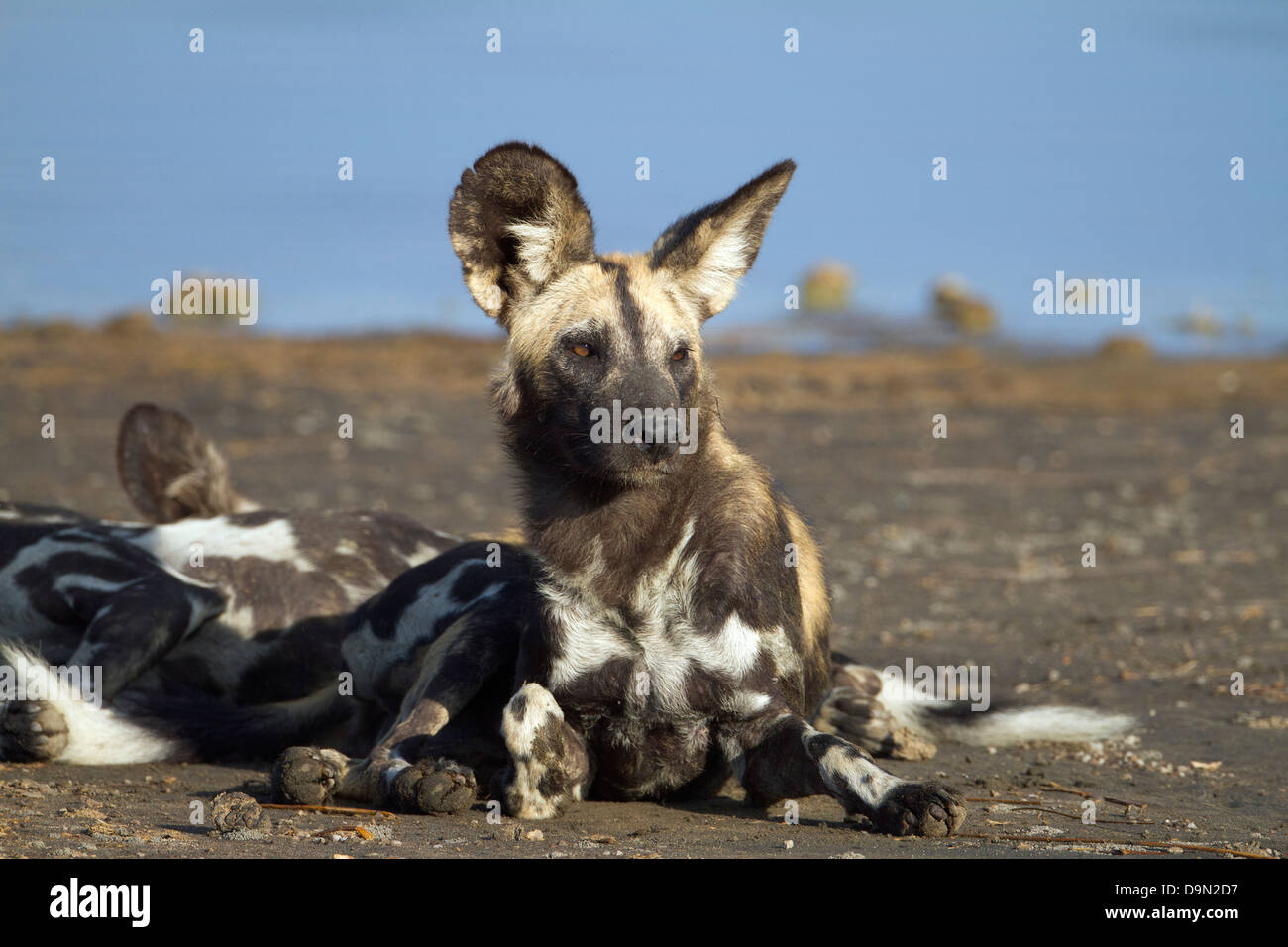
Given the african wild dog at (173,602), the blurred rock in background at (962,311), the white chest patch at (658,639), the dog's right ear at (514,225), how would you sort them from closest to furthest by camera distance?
the white chest patch at (658,639) → the dog's right ear at (514,225) → the african wild dog at (173,602) → the blurred rock in background at (962,311)

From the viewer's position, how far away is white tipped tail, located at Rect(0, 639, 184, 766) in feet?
17.6

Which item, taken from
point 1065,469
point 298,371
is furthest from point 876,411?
point 298,371

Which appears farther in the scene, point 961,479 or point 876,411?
point 876,411

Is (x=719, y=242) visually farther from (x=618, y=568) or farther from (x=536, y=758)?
(x=536, y=758)

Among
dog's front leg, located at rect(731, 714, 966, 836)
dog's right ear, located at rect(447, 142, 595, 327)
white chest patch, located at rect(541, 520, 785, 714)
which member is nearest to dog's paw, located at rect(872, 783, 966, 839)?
dog's front leg, located at rect(731, 714, 966, 836)

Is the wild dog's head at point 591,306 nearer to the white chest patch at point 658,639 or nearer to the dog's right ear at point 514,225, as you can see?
the dog's right ear at point 514,225

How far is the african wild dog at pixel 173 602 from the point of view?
542cm

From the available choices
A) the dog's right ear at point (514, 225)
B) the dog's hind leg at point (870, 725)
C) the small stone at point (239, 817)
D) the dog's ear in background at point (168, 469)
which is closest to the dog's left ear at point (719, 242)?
the dog's right ear at point (514, 225)

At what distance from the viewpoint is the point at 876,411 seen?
1842 centimetres

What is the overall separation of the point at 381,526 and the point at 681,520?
2417mm

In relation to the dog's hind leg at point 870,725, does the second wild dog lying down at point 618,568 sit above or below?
above

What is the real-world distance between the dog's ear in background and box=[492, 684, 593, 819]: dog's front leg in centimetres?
303

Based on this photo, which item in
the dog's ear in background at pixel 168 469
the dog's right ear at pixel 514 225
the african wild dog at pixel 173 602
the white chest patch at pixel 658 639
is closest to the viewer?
the white chest patch at pixel 658 639
